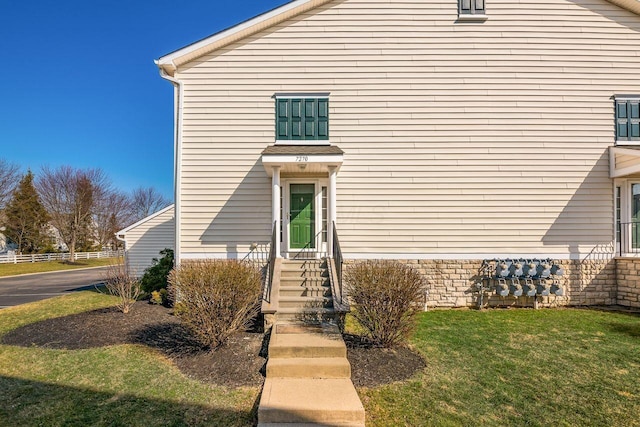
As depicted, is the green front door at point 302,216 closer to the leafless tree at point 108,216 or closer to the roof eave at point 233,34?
the roof eave at point 233,34

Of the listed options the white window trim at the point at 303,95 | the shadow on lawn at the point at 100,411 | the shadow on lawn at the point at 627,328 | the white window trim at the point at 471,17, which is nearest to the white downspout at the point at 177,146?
the white window trim at the point at 303,95

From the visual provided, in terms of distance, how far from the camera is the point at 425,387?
14.0 ft

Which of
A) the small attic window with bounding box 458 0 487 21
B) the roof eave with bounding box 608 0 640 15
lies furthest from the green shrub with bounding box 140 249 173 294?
the roof eave with bounding box 608 0 640 15

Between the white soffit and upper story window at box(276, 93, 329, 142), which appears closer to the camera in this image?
the white soffit

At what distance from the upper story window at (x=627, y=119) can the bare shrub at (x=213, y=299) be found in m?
10.3

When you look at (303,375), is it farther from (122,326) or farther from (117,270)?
(117,270)

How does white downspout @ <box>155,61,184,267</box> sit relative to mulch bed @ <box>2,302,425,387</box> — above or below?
above

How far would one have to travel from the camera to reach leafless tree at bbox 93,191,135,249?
116 feet

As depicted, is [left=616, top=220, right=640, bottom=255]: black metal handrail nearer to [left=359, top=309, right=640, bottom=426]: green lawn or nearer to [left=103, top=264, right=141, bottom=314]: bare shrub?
[left=359, top=309, right=640, bottom=426]: green lawn

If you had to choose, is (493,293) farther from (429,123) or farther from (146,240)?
(146,240)

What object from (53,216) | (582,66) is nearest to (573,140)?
(582,66)

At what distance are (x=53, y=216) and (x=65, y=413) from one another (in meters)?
34.6

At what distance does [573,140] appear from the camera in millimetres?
8859

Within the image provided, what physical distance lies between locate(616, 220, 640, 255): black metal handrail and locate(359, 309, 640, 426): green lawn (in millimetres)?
2553
